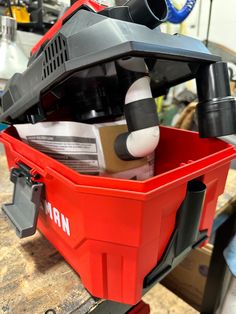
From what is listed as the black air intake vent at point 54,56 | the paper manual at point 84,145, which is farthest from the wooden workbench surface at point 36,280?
the black air intake vent at point 54,56

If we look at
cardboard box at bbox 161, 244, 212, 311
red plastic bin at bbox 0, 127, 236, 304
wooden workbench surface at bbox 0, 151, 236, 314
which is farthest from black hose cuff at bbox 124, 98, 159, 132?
cardboard box at bbox 161, 244, 212, 311

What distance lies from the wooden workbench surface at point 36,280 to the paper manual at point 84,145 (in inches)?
6.1

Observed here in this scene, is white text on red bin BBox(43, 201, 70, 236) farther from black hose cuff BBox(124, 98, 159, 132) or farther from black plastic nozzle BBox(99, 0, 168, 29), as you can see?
black plastic nozzle BBox(99, 0, 168, 29)

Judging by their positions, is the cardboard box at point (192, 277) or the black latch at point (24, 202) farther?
the cardboard box at point (192, 277)

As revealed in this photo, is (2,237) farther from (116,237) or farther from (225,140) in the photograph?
(225,140)

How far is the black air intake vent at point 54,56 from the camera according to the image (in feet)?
0.89

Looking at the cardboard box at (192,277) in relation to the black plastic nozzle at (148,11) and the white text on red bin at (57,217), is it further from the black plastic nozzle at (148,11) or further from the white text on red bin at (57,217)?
the black plastic nozzle at (148,11)

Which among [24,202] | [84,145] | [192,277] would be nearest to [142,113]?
[84,145]

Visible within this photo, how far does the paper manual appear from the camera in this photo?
1.15 ft

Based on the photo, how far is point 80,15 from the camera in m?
0.31

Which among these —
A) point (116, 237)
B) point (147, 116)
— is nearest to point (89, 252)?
point (116, 237)

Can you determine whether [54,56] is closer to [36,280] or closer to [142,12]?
[142,12]

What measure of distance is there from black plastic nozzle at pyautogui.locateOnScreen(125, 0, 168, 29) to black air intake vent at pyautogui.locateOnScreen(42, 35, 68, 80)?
9cm

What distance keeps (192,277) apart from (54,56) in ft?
2.87
